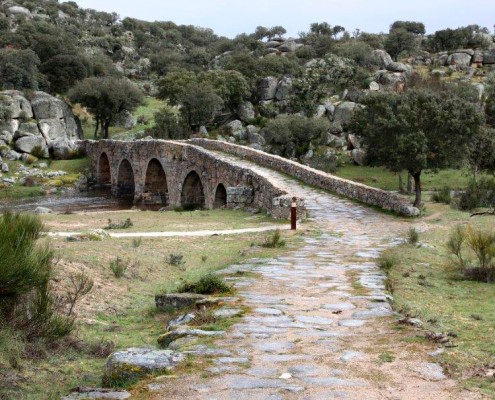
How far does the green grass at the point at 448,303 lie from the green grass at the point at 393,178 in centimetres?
2399

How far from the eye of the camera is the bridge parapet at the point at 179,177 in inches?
903

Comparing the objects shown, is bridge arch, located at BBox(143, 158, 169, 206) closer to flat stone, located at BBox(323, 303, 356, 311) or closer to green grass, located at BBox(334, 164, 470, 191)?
green grass, located at BBox(334, 164, 470, 191)

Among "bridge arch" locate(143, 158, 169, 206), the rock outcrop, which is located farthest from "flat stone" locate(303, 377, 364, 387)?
the rock outcrop

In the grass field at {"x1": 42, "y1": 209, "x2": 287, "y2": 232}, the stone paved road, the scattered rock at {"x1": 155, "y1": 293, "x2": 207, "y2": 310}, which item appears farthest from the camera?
the grass field at {"x1": 42, "y1": 209, "x2": 287, "y2": 232}

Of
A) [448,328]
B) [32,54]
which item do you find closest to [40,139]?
[32,54]

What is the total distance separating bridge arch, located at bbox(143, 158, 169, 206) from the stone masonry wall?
8351 mm

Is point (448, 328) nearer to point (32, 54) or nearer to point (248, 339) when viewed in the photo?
point (248, 339)

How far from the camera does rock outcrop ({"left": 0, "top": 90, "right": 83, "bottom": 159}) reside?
50031 mm

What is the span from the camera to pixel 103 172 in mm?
51312

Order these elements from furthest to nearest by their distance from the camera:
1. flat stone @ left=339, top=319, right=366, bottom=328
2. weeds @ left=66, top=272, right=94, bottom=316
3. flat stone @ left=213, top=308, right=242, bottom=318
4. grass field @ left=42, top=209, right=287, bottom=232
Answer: grass field @ left=42, top=209, right=287, bottom=232, weeds @ left=66, top=272, right=94, bottom=316, flat stone @ left=213, top=308, right=242, bottom=318, flat stone @ left=339, top=319, right=366, bottom=328

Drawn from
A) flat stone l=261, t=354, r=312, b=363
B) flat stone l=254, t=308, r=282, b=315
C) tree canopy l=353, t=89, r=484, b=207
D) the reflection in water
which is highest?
tree canopy l=353, t=89, r=484, b=207

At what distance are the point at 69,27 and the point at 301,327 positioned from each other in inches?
3871

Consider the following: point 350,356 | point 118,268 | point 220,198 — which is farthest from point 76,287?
point 220,198

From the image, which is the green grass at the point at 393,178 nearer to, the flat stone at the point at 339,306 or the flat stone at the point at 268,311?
the flat stone at the point at 339,306
